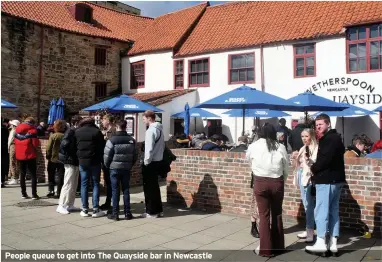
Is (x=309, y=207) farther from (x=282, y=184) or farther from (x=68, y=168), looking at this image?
(x=68, y=168)

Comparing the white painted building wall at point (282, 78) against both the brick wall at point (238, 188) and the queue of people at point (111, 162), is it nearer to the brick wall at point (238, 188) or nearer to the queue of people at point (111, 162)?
the brick wall at point (238, 188)

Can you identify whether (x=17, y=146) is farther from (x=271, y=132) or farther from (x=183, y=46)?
(x=183, y=46)

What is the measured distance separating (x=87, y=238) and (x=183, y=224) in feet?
5.48

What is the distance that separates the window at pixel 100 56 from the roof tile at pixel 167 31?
5.52 feet

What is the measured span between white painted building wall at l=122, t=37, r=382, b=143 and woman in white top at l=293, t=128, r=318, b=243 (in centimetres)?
1041

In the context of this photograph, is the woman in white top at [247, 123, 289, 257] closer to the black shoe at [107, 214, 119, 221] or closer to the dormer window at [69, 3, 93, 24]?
the black shoe at [107, 214, 119, 221]

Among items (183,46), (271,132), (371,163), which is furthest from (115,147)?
(183,46)

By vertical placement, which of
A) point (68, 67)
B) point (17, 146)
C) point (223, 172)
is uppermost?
point (68, 67)

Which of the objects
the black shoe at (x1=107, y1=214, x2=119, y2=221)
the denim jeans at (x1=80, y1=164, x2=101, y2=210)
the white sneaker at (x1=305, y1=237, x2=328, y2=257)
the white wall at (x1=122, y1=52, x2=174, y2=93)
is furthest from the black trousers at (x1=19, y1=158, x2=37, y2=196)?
the white wall at (x1=122, y1=52, x2=174, y2=93)

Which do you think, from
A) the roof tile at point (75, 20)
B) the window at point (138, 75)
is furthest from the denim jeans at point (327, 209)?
the window at point (138, 75)

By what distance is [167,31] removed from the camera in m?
22.2

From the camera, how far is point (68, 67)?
20156 millimetres

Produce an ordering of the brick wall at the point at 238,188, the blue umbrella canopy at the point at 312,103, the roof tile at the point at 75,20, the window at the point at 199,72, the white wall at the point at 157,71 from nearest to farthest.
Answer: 1. the brick wall at the point at 238,188
2. the blue umbrella canopy at the point at 312,103
3. the window at the point at 199,72
4. the roof tile at the point at 75,20
5. the white wall at the point at 157,71

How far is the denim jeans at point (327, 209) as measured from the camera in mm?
4633
